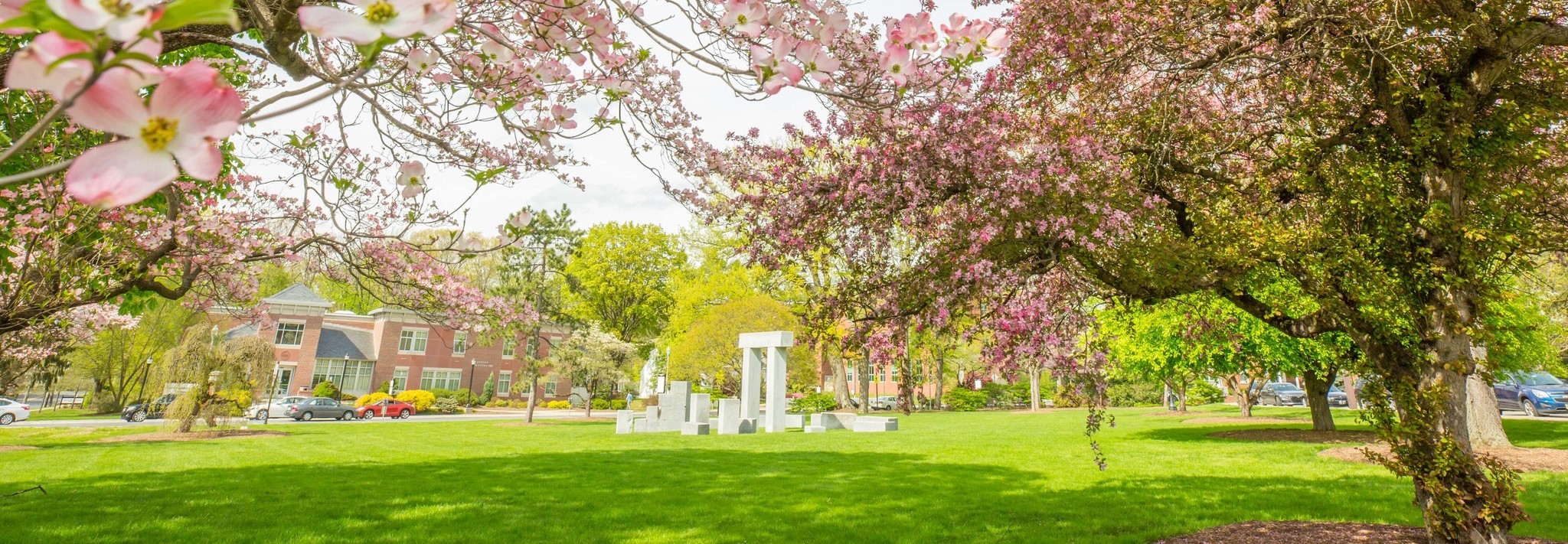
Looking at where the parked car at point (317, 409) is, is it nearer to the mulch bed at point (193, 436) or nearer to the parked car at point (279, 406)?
the parked car at point (279, 406)

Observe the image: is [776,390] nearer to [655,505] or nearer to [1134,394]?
[655,505]

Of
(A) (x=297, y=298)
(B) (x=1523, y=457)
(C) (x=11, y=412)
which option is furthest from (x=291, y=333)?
(B) (x=1523, y=457)

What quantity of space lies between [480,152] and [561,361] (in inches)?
888

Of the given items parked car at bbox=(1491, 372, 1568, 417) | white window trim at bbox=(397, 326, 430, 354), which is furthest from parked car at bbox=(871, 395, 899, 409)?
white window trim at bbox=(397, 326, 430, 354)

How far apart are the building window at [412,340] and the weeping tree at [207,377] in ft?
90.3

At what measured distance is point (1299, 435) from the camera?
1560 centimetres

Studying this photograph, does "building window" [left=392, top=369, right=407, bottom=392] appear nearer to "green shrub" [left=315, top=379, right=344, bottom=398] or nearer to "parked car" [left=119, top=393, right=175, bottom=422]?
"green shrub" [left=315, top=379, right=344, bottom=398]

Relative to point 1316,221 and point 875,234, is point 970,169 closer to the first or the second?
point 875,234

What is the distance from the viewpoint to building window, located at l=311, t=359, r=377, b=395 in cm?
4219

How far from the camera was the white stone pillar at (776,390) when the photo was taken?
21.1 metres

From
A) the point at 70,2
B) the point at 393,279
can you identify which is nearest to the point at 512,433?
the point at 393,279

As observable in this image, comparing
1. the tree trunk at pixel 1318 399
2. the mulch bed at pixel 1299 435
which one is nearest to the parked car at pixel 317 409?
the mulch bed at pixel 1299 435

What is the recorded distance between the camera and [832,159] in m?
6.22

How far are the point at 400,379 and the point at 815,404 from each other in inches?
1027
